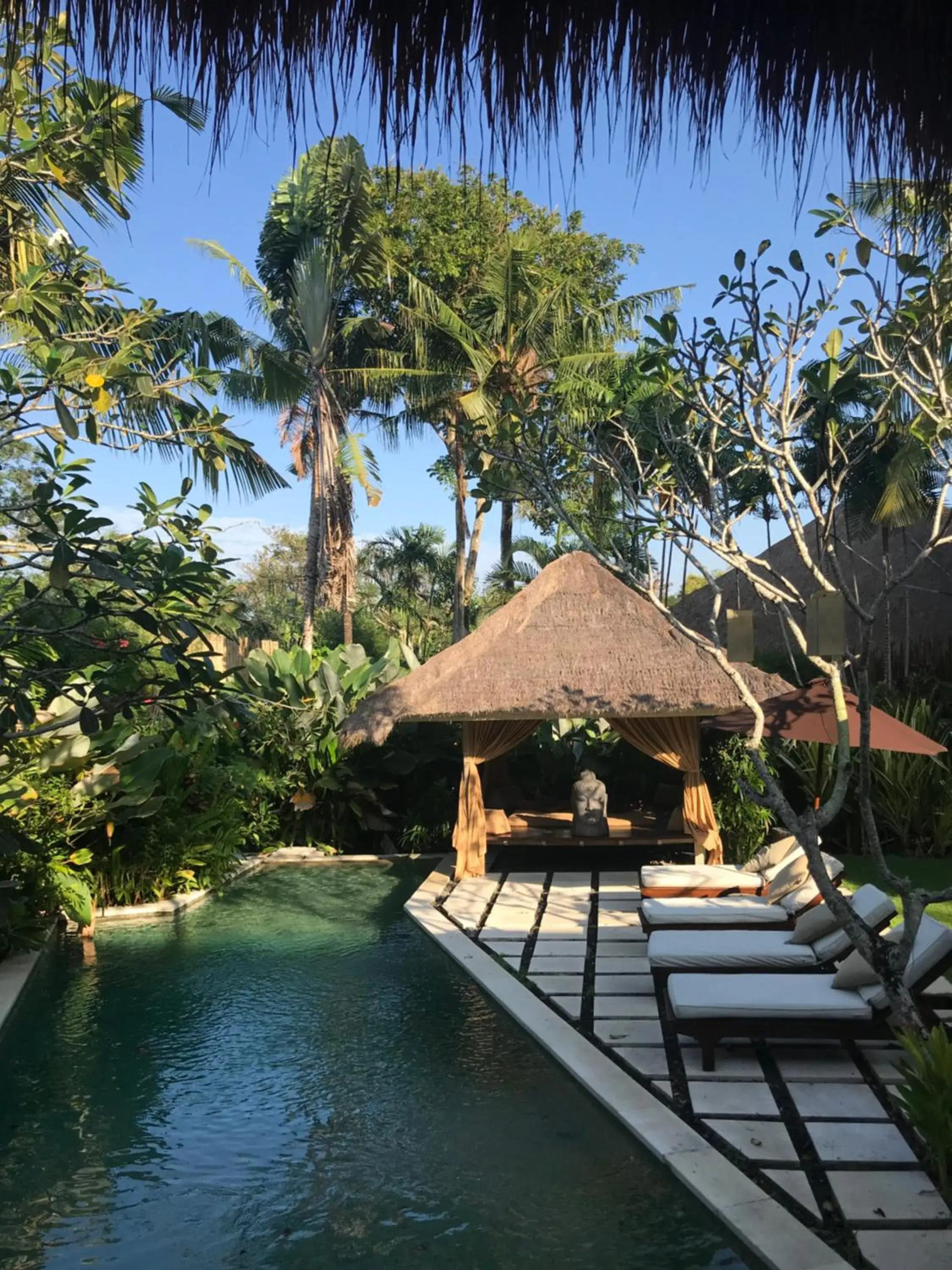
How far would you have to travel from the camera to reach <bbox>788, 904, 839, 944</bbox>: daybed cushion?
555 centimetres

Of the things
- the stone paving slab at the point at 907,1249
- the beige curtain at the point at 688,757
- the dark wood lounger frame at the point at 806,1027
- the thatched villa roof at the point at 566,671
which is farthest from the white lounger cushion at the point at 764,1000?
the beige curtain at the point at 688,757

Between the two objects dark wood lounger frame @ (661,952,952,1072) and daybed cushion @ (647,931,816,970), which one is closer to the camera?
dark wood lounger frame @ (661,952,952,1072)

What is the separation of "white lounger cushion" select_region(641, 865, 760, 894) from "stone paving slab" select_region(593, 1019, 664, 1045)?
2.23 m

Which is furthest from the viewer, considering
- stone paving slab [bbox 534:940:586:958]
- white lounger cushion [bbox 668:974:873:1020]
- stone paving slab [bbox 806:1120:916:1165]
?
stone paving slab [bbox 534:940:586:958]

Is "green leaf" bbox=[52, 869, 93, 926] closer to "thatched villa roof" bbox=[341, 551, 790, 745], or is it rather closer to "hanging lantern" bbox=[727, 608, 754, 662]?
"thatched villa roof" bbox=[341, 551, 790, 745]

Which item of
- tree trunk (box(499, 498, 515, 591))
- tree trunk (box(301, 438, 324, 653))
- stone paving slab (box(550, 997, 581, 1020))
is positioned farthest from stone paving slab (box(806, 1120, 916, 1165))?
tree trunk (box(499, 498, 515, 591))

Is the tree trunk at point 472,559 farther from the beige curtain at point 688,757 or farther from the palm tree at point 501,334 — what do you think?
the beige curtain at point 688,757

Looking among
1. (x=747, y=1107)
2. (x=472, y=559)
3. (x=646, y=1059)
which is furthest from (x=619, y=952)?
(x=472, y=559)

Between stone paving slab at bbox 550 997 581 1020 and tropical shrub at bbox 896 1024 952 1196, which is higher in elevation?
tropical shrub at bbox 896 1024 952 1196

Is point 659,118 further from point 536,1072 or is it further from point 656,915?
point 656,915

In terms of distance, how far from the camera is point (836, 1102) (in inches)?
180

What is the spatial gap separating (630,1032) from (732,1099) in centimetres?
104

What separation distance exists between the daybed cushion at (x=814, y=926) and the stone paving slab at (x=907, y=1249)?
7.26ft

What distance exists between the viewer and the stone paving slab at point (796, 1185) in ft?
11.9
